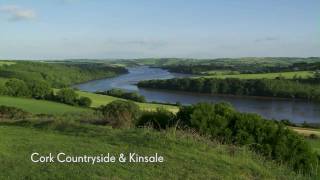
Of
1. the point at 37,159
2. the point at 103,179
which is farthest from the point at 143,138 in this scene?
the point at 103,179

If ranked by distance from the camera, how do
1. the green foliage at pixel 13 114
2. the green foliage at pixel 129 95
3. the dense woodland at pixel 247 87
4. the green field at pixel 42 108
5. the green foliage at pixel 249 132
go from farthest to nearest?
1. the dense woodland at pixel 247 87
2. the green foliage at pixel 129 95
3. the green field at pixel 42 108
4. the green foliage at pixel 13 114
5. the green foliage at pixel 249 132

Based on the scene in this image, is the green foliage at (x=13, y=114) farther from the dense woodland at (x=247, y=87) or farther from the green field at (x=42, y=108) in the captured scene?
the dense woodland at (x=247, y=87)

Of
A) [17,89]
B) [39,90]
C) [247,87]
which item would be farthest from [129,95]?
[247,87]

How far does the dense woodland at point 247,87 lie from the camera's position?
92.2 m

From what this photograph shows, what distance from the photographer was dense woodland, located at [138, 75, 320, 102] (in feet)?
303

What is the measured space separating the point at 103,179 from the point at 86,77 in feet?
424

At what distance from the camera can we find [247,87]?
317ft

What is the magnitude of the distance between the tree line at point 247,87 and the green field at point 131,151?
83754 millimetres

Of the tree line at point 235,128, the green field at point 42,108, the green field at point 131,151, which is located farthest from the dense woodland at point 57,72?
the green field at point 131,151

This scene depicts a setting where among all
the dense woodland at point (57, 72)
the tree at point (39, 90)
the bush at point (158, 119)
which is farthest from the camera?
the dense woodland at point (57, 72)

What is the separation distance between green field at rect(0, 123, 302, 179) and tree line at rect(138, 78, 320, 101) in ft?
275

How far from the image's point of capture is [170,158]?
24.7 feet

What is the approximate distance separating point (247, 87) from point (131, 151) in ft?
298

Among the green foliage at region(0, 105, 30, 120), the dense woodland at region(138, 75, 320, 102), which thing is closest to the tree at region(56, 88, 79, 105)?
the green foliage at region(0, 105, 30, 120)
